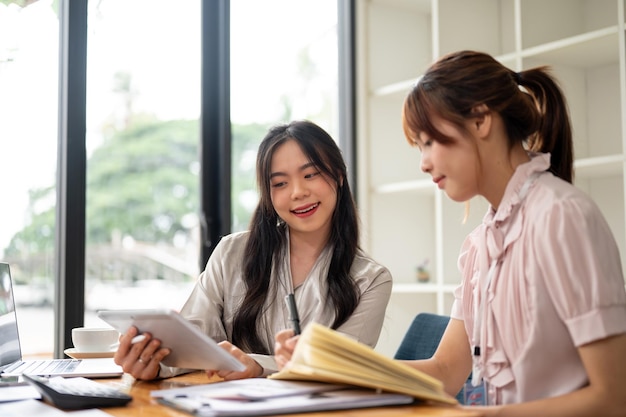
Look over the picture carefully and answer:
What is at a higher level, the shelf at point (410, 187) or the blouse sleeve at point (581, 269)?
the shelf at point (410, 187)

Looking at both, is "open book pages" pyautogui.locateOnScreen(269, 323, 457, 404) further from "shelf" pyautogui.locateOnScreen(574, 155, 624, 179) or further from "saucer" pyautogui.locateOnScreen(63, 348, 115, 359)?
"shelf" pyautogui.locateOnScreen(574, 155, 624, 179)

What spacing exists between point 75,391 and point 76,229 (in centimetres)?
159

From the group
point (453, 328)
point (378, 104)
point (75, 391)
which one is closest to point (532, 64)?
point (378, 104)

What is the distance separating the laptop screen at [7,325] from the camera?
5.58 feet

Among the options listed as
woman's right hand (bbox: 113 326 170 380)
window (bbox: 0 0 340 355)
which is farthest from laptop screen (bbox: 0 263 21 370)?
window (bbox: 0 0 340 355)

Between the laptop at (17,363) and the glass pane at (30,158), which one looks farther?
the glass pane at (30,158)

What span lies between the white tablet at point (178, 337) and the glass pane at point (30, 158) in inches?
52.6

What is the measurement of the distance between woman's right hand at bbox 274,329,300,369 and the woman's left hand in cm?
26

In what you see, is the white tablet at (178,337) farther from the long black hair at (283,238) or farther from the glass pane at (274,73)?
the glass pane at (274,73)

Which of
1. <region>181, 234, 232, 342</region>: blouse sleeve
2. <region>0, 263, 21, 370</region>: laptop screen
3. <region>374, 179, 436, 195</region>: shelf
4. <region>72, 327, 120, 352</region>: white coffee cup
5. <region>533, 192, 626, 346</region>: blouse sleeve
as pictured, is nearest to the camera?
<region>533, 192, 626, 346</region>: blouse sleeve

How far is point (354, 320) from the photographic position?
1.89 metres

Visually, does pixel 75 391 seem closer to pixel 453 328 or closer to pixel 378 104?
pixel 453 328

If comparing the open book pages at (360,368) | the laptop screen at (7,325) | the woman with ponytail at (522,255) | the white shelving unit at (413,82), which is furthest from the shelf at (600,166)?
the laptop screen at (7,325)

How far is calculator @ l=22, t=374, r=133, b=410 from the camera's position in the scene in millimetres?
1173
